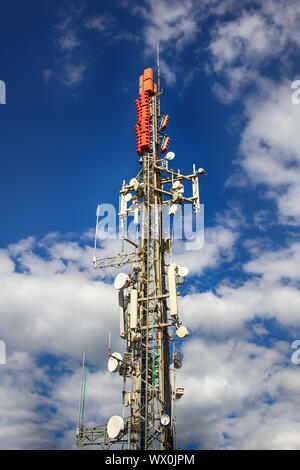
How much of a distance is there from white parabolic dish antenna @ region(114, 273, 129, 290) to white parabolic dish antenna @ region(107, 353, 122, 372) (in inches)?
209

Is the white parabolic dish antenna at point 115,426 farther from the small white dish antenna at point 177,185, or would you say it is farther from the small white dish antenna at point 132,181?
the small white dish antenna at point 132,181

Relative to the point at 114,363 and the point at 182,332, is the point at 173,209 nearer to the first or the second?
the point at 182,332

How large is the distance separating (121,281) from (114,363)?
20.8ft

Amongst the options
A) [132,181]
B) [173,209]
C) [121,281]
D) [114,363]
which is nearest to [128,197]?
[132,181]

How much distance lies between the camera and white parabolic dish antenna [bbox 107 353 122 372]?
102 feet

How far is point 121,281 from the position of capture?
34.2m

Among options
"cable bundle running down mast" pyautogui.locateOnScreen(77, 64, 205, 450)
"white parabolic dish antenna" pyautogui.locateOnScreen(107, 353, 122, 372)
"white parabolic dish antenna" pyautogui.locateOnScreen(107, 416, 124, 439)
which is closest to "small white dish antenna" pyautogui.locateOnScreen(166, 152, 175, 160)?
"cable bundle running down mast" pyautogui.locateOnScreen(77, 64, 205, 450)
